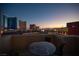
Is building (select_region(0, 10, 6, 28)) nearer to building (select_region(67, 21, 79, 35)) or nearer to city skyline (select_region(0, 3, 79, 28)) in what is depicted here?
city skyline (select_region(0, 3, 79, 28))

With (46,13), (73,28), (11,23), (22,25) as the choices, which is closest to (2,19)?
(11,23)

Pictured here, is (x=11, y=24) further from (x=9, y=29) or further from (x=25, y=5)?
(x=25, y=5)

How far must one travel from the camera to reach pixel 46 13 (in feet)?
8.37

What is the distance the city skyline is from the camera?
2.54m

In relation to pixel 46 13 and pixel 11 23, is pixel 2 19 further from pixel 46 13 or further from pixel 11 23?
pixel 46 13

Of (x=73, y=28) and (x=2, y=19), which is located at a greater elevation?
(x=2, y=19)

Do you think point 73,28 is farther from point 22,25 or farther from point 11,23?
point 11,23

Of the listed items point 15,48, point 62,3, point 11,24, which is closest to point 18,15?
point 11,24

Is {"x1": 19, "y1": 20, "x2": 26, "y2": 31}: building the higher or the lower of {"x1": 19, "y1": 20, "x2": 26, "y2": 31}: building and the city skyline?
the lower

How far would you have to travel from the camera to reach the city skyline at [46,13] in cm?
254

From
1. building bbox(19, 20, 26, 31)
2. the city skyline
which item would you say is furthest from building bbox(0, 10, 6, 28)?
building bbox(19, 20, 26, 31)

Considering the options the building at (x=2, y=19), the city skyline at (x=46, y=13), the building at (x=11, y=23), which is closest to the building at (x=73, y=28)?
the city skyline at (x=46, y=13)

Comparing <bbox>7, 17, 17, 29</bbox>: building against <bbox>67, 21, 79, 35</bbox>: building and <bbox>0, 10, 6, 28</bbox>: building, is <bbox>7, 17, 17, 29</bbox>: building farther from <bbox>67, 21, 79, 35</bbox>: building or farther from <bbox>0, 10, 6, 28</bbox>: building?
<bbox>67, 21, 79, 35</bbox>: building

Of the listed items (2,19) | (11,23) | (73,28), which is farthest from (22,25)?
(73,28)
